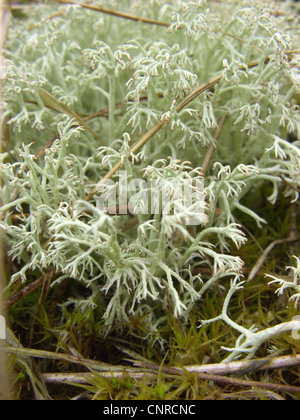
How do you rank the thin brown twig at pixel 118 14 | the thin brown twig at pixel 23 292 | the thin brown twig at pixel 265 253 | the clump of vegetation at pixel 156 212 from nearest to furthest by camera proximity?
the clump of vegetation at pixel 156 212
the thin brown twig at pixel 23 292
the thin brown twig at pixel 265 253
the thin brown twig at pixel 118 14

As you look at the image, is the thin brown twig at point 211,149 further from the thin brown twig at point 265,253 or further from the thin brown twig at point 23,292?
the thin brown twig at point 23,292

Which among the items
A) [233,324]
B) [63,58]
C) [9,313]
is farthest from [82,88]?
[233,324]

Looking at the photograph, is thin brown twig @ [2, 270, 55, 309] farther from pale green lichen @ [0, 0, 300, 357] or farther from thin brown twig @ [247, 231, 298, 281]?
thin brown twig @ [247, 231, 298, 281]

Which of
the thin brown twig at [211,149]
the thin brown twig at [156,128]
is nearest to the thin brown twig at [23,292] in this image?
the thin brown twig at [156,128]

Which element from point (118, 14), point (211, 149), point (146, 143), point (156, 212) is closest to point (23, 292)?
point (156, 212)

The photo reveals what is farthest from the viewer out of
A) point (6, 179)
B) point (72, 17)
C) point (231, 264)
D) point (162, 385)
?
point (72, 17)

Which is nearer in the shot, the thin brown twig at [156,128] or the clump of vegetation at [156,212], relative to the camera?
the clump of vegetation at [156,212]

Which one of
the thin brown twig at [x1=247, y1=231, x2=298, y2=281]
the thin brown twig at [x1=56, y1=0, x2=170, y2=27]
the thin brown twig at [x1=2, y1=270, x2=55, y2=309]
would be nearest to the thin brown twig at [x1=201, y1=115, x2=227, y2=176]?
the thin brown twig at [x1=247, y1=231, x2=298, y2=281]

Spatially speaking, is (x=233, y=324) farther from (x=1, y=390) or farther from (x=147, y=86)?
(x=147, y=86)

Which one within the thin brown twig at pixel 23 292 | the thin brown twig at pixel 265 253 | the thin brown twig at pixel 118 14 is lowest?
the thin brown twig at pixel 23 292

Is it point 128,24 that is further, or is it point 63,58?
point 128,24
